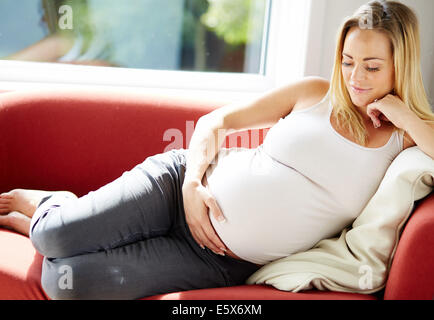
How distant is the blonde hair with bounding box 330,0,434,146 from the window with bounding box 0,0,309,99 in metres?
0.71

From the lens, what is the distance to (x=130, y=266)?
1.25m

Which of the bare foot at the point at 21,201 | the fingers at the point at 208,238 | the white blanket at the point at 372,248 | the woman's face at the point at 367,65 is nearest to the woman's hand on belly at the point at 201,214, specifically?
the fingers at the point at 208,238

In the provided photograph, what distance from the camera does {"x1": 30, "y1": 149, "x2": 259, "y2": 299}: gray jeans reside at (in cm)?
123

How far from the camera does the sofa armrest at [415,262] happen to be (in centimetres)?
112

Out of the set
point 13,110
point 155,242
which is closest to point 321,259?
point 155,242

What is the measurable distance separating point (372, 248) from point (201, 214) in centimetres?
47

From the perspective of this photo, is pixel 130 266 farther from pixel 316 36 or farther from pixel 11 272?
pixel 316 36

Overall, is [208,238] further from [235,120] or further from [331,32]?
[331,32]

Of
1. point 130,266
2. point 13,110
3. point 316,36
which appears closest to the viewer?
point 130,266

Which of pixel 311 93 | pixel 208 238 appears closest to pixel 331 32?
pixel 311 93


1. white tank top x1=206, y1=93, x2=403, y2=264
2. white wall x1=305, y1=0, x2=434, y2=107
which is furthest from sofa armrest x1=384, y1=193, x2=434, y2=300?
white wall x1=305, y1=0, x2=434, y2=107

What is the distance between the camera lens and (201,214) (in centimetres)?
133
